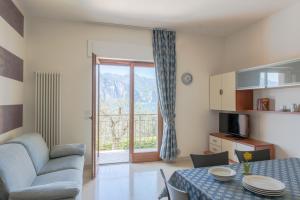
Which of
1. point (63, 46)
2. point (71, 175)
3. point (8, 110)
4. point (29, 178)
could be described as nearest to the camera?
point (29, 178)

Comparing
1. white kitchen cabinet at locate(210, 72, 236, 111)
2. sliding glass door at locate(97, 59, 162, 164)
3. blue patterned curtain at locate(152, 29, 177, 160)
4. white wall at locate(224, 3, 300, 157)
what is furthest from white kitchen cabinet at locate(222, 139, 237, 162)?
sliding glass door at locate(97, 59, 162, 164)

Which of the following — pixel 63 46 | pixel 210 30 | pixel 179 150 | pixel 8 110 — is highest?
pixel 210 30

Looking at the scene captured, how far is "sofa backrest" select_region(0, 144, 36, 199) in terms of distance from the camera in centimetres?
171

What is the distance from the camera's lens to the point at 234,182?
1.54m

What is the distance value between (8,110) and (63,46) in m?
1.53

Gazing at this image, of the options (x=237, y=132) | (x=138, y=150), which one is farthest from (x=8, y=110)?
(x=237, y=132)

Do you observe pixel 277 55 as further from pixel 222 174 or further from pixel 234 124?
pixel 222 174

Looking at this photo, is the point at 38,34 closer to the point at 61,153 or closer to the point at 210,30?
the point at 61,153

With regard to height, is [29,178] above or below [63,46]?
below

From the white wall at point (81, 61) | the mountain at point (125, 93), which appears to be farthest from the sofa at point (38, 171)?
the mountain at point (125, 93)

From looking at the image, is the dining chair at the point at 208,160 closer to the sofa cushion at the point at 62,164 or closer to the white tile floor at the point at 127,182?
the white tile floor at the point at 127,182

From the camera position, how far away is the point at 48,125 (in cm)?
351

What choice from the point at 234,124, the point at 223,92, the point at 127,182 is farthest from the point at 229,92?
the point at 127,182

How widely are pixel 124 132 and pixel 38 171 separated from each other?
2.41 m
